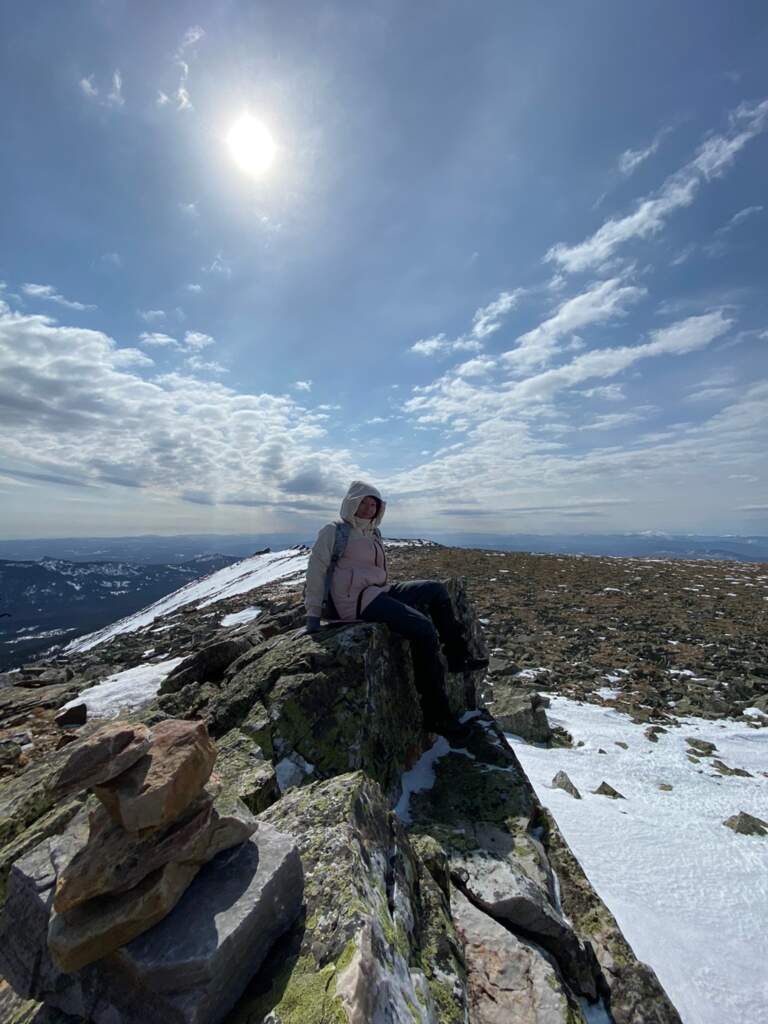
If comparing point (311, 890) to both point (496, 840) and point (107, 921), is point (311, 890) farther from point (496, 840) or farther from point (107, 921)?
point (496, 840)

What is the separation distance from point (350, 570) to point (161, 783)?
188 inches

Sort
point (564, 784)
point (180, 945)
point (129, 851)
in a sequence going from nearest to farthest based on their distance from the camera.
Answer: point (180, 945)
point (129, 851)
point (564, 784)

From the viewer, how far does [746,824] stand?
7.97m

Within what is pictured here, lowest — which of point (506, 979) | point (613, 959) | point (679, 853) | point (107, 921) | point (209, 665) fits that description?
point (679, 853)

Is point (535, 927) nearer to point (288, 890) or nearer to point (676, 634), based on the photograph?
point (288, 890)

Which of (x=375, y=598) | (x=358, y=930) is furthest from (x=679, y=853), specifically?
(x=358, y=930)

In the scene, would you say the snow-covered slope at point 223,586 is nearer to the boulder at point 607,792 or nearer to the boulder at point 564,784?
the boulder at point 564,784

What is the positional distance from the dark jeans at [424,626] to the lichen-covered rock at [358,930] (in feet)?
9.38

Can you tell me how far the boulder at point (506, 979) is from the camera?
3.45 metres

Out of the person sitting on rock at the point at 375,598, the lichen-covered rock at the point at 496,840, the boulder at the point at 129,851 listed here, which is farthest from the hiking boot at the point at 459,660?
the boulder at the point at 129,851

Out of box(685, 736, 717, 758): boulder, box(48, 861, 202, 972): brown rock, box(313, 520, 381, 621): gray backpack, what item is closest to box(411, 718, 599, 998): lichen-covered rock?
box(313, 520, 381, 621): gray backpack

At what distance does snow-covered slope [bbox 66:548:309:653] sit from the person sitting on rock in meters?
35.3

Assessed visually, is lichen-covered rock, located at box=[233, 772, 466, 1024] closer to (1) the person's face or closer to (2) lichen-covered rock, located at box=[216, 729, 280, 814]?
(2) lichen-covered rock, located at box=[216, 729, 280, 814]

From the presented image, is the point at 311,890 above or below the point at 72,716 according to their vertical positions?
above
